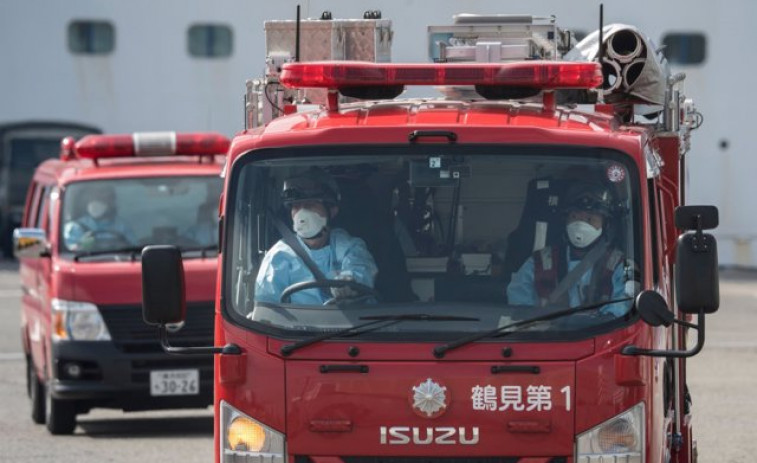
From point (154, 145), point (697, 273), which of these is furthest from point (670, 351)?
point (154, 145)

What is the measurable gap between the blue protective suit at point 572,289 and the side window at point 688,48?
2904 centimetres

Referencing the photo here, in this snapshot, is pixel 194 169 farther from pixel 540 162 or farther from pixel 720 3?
pixel 720 3

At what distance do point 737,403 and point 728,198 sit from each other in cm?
2035

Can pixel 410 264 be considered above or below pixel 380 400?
above

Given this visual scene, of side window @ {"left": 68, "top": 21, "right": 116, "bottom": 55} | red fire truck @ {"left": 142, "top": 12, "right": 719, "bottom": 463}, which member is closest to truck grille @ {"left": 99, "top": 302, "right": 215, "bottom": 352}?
red fire truck @ {"left": 142, "top": 12, "right": 719, "bottom": 463}

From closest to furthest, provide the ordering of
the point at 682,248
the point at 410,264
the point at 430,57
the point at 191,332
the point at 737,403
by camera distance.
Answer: the point at 682,248 < the point at 410,264 < the point at 430,57 < the point at 191,332 < the point at 737,403

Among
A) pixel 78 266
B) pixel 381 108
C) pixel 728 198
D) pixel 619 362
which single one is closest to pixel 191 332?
pixel 78 266

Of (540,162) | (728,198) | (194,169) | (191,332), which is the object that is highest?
(540,162)

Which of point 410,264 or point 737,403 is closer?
point 410,264

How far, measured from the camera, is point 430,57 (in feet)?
30.8

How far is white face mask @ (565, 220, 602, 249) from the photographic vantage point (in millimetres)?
7445

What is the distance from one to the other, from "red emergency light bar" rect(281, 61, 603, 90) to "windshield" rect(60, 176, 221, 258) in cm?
636

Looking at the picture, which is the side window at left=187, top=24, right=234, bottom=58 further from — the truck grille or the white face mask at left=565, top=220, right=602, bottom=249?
the white face mask at left=565, top=220, right=602, bottom=249

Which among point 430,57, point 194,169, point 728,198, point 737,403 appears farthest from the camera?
point 728,198
